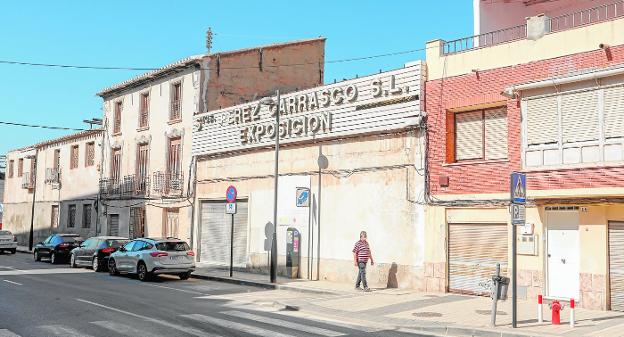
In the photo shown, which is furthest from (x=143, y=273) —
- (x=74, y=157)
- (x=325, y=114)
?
(x=74, y=157)

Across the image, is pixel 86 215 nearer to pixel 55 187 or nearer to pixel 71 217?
pixel 71 217

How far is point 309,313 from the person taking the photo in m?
13.4

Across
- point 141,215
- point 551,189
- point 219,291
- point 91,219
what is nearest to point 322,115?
point 219,291

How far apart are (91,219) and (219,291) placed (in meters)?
20.9

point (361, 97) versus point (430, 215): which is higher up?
point (361, 97)

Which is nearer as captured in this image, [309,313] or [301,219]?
[309,313]

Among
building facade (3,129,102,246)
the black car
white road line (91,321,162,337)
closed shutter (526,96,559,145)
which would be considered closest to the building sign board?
closed shutter (526,96,559,145)

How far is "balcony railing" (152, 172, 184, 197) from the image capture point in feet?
91.8

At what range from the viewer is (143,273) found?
2017 centimetres

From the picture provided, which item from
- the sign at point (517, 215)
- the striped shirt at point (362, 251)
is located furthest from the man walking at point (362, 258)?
the sign at point (517, 215)

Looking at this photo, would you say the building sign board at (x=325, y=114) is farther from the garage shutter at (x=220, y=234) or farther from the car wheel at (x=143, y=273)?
the car wheel at (x=143, y=273)

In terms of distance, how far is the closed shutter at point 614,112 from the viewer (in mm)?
13406

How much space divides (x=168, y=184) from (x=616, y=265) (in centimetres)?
2069

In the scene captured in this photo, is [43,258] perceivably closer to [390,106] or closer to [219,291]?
[219,291]
